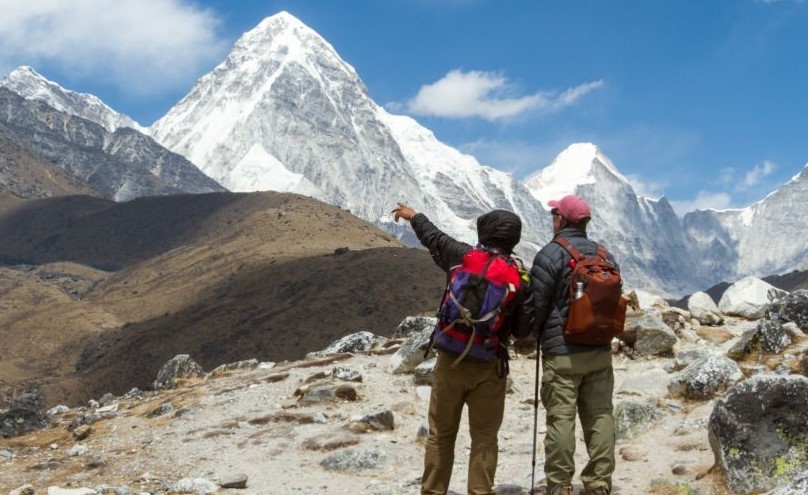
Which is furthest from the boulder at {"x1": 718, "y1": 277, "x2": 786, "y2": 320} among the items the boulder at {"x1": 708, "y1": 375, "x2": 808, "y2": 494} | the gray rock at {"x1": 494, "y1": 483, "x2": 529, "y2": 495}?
the gray rock at {"x1": 494, "y1": 483, "x2": 529, "y2": 495}

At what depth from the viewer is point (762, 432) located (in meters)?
7.33

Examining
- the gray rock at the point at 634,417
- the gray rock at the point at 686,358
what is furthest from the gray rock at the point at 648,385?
the gray rock at the point at 634,417

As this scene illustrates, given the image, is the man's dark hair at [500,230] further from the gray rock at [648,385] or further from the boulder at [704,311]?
the boulder at [704,311]

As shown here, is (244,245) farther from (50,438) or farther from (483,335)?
(483,335)

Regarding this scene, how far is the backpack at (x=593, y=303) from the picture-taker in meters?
6.57

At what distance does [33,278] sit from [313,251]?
54.6 meters

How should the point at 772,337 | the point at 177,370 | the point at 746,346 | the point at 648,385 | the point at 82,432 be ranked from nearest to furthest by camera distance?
the point at 648,385 → the point at 772,337 → the point at 746,346 → the point at 82,432 → the point at 177,370

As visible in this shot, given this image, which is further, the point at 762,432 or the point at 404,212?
the point at 404,212

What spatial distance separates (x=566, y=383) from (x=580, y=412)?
481 millimetres

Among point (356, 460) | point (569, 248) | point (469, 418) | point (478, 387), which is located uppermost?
point (569, 248)

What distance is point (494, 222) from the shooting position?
22.4 ft

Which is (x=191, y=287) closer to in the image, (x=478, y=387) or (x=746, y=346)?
(x=746, y=346)

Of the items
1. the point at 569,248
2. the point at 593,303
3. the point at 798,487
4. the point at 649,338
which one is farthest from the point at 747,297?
the point at 798,487

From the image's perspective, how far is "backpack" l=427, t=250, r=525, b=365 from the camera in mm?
6504
